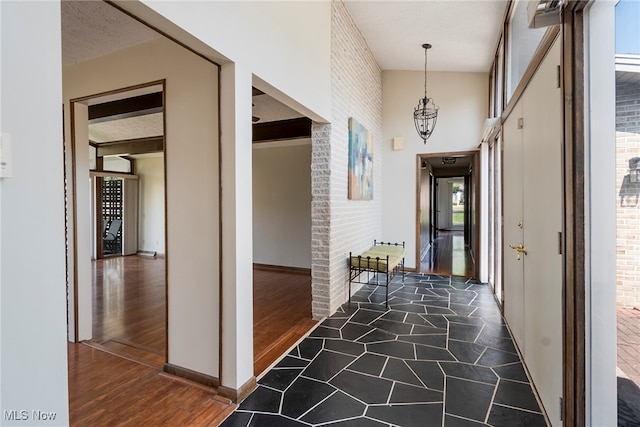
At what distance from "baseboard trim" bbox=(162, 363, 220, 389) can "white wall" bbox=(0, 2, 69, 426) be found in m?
1.16

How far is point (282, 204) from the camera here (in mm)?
6305

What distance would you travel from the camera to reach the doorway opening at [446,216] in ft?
19.6

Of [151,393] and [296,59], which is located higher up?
[296,59]

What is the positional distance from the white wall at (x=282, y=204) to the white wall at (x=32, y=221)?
491cm

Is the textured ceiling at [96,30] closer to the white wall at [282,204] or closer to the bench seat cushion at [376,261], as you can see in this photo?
the bench seat cushion at [376,261]

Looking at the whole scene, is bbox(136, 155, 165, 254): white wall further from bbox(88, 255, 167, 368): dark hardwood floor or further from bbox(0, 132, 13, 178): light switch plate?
bbox(0, 132, 13, 178): light switch plate

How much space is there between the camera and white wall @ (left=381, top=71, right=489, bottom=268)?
5309 mm

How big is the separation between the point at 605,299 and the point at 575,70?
1008 millimetres

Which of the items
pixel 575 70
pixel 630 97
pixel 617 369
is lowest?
pixel 617 369

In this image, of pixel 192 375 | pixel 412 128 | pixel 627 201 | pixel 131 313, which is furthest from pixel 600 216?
pixel 412 128

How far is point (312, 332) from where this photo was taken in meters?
3.16

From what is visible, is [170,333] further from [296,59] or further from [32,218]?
[296,59]

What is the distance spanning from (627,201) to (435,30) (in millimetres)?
3720

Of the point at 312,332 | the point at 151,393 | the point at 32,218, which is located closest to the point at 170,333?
the point at 151,393
